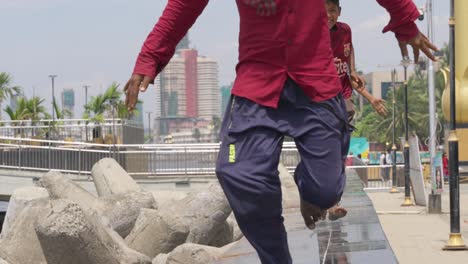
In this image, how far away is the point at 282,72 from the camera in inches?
187

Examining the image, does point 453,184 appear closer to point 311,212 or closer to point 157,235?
point 157,235

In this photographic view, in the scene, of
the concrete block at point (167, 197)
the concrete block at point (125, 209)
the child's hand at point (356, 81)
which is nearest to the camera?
the child's hand at point (356, 81)

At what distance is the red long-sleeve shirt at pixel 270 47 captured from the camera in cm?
477

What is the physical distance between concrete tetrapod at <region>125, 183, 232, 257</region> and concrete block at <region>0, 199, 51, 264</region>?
1312 mm

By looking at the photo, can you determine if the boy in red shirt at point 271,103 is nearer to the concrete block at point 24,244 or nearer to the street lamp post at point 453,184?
the concrete block at point 24,244

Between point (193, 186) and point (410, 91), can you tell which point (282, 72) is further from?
point (410, 91)

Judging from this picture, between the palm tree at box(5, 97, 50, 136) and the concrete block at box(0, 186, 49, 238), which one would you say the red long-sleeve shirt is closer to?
the concrete block at box(0, 186, 49, 238)

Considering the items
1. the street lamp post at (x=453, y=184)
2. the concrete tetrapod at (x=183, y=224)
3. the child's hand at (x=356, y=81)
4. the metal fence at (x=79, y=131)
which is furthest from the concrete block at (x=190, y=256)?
the metal fence at (x=79, y=131)

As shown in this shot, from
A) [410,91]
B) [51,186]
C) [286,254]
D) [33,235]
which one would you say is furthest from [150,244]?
[410,91]

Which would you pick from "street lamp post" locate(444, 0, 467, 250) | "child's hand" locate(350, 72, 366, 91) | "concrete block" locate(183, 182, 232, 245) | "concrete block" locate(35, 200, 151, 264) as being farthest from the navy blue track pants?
"street lamp post" locate(444, 0, 467, 250)

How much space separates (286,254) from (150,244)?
7.47 meters

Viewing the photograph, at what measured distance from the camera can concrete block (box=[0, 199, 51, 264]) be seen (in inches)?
447

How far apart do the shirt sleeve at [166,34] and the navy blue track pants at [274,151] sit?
1.18 feet

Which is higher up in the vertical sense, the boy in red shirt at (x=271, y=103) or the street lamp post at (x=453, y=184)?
the boy in red shirt at (x=271, y=103)
